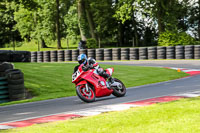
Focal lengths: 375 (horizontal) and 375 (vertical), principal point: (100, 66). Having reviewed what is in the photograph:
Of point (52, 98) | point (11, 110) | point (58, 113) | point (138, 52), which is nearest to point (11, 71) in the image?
point (52, 98)

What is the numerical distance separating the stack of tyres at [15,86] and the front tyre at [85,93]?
3.52 meters

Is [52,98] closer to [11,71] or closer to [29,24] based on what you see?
[11,71]

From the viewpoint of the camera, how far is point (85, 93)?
35.5 ft

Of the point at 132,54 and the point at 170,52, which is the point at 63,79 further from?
the point at 132,54

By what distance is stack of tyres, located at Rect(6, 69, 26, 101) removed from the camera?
528 inches

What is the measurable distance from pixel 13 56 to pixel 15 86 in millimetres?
12265

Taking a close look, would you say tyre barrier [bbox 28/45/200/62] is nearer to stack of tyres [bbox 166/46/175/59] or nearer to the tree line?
stack of tyres [bbox 166/46/175/59]

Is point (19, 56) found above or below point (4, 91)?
above

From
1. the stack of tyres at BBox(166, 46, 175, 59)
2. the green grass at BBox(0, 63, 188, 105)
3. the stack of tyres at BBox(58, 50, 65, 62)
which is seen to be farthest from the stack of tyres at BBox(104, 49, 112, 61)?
the green grass at BBox(0, 63, 188, 105)

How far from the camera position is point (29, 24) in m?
56.3

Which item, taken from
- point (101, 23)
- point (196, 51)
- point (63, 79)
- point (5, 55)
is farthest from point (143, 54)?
point (101, 23)

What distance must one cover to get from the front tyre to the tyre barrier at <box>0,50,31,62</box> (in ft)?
49.1

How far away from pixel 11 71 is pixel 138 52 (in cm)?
1707

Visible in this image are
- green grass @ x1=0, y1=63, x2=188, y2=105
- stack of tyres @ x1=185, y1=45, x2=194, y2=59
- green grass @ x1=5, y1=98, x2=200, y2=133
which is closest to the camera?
green grass @ x1=5, y1=98, x2=200, y2=133
